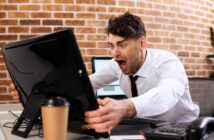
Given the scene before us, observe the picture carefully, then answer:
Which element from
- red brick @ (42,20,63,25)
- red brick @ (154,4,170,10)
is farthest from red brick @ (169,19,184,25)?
red brick @ (42,20,63,25)

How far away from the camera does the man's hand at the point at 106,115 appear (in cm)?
102

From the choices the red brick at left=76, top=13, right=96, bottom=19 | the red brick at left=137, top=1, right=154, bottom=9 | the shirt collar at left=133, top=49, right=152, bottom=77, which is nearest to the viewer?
the shirt collar at left=133, top=49, right=152, bottom=77

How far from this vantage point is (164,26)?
11.6 feet

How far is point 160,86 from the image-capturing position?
1.39m

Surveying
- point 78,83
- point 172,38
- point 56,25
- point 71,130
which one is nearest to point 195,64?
point 172,38

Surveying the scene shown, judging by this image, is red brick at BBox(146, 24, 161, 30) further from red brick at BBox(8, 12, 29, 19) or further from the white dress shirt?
the white dress shirt

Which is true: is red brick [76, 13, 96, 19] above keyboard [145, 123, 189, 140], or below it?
above

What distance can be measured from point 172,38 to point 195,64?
52 cm

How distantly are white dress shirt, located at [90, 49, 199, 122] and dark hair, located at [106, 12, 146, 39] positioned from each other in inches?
8.0

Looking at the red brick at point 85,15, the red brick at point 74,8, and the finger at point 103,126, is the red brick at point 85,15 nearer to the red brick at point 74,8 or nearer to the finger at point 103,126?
the red brick at point 74,8

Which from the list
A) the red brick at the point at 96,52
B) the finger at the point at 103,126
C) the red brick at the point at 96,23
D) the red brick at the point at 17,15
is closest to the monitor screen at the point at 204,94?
the red brick at the point at 96,52

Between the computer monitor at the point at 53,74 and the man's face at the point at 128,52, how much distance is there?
535 mm

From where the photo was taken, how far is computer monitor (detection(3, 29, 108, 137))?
990 millimetres

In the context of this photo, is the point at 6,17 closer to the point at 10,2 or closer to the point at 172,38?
the point at 10,2
